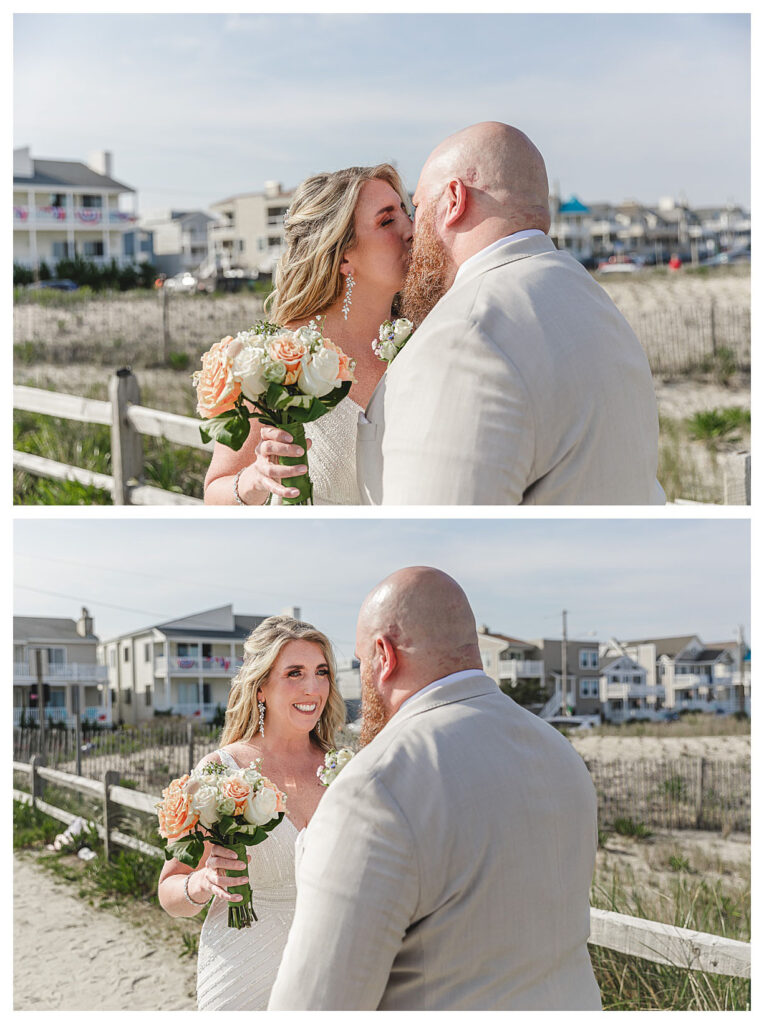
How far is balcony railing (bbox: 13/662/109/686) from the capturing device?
5996 millimetres

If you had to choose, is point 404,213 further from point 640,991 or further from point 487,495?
point 640,991

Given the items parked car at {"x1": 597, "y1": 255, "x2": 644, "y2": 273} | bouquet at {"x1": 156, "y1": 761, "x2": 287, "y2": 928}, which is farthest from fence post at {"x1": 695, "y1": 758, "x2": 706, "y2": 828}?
parked car at {"x1": 597, "y1": 255, "x2": 644, "y2": 273}

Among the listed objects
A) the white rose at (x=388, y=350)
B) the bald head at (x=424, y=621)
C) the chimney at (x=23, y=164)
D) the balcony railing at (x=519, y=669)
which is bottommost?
the balcony railing at (x=519, y=669)

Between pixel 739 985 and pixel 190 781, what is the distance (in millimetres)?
2244

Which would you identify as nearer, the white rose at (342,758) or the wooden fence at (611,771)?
the white rose at (342,758)

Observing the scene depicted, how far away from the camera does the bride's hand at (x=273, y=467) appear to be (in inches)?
87.3

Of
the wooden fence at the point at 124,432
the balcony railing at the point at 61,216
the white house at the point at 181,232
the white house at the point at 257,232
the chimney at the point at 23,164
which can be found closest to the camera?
the wooden fence at the point at 124,432

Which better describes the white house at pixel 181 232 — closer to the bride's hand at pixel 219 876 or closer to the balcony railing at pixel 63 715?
the balcony railing at pixel 63 715

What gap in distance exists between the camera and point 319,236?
102 inches

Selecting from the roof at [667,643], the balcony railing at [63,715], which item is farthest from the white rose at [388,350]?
the roof at [667,643]

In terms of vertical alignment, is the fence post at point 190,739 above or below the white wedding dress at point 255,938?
below

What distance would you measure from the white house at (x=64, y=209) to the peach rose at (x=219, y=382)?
42258mm

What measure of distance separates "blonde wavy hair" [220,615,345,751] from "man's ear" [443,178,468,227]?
1.47 metres
